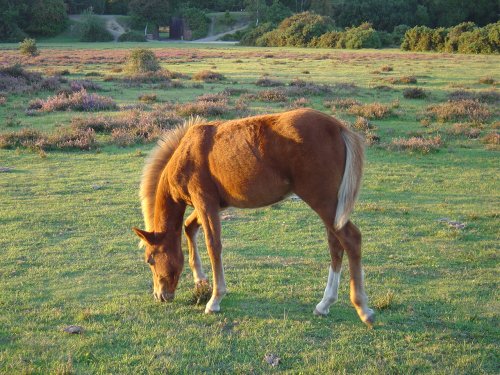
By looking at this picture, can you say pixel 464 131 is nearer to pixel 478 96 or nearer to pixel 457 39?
pixel 478 96

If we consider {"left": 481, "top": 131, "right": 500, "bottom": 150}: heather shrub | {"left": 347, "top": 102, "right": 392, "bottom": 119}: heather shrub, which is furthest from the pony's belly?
{"left": 347, "top": 102, "right": 392, "bottom": 119}: heather shrub

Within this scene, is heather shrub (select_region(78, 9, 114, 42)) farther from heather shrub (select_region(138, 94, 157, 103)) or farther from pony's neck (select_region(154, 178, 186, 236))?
pony's neck (select_region(154, 178, 186, 236))

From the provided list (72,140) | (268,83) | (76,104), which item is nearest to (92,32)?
(268,83)

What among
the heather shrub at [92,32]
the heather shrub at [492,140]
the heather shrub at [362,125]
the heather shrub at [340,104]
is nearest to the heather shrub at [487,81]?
the heather shrub at [340,104]

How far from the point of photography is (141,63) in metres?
31.1

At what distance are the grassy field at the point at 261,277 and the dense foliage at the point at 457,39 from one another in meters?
35.8

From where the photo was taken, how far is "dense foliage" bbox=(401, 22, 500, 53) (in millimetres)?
46562

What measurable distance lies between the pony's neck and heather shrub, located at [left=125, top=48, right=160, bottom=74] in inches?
1022

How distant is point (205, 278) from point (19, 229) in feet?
12.5

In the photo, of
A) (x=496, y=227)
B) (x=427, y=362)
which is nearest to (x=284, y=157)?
→ (x=427, y=362)

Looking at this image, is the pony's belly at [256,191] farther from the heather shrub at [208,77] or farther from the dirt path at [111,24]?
the dirt path at [111,24]

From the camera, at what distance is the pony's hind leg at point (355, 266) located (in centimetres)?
521

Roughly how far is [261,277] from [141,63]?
26391 mm

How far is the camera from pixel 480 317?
18.3 ft
